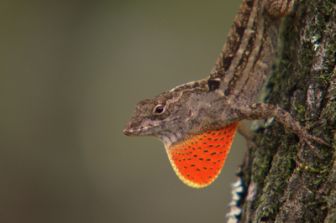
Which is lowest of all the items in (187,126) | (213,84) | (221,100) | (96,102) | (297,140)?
(297,140)

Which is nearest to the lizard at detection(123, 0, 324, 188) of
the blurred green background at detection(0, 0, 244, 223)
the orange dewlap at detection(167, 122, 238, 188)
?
the orange dewlap at detection(167, 122, 238, 188)

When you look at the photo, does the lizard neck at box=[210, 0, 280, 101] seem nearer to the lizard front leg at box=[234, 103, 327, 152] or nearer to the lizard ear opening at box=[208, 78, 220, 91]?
the lizard ear opening at box=[208, 78, 220, 91]

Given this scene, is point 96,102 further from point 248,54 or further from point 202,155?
point 202,155

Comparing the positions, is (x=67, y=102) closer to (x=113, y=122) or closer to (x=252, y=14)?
(x=113, y=122)

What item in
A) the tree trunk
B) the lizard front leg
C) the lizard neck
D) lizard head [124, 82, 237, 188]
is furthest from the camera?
the lizard neck

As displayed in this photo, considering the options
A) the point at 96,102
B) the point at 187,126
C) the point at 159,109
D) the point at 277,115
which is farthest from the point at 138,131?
the point at 96,102

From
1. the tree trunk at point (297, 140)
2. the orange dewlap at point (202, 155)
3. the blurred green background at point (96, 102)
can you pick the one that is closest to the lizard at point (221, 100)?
the orange dewlap at point (202, 155)
